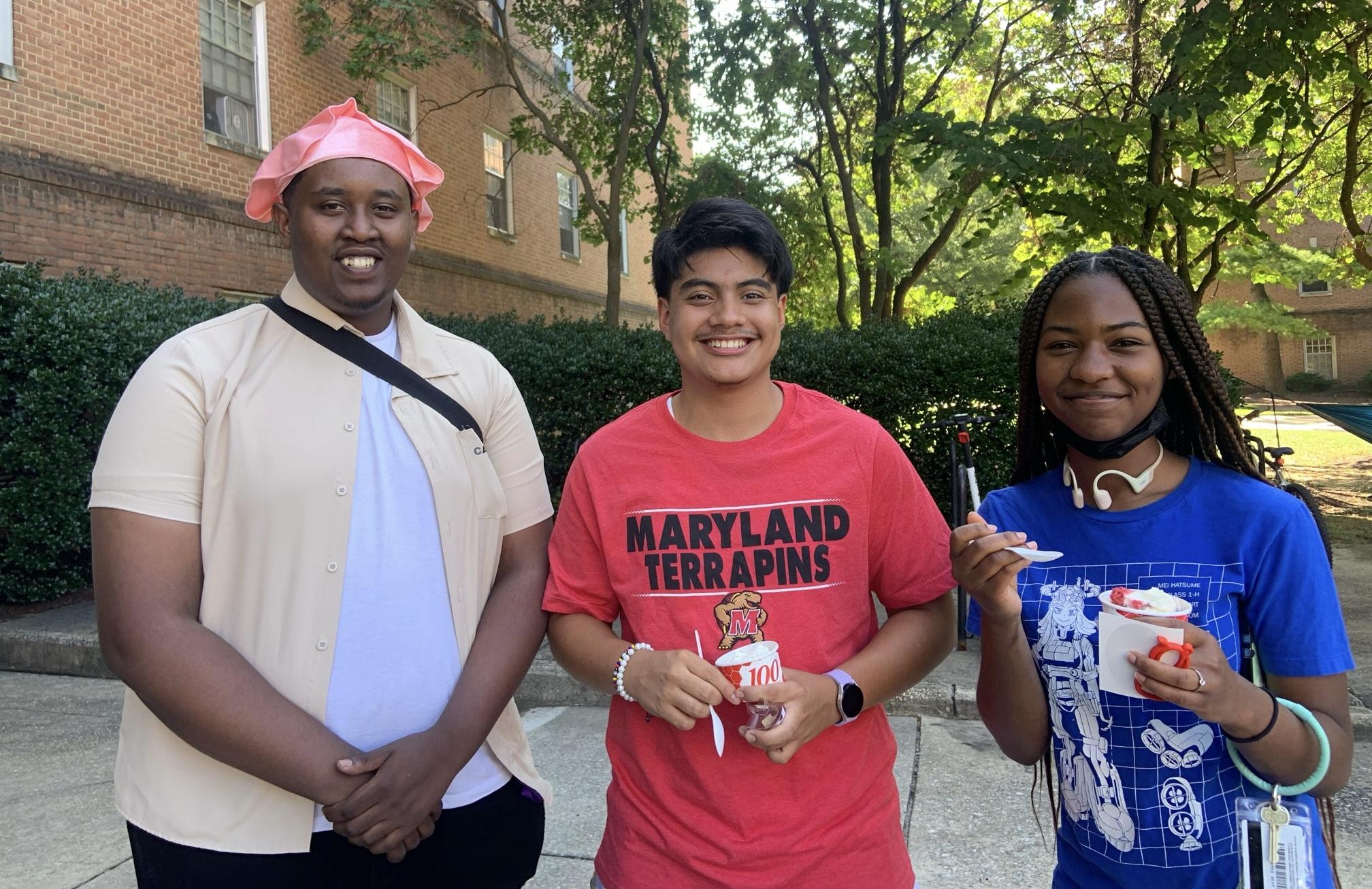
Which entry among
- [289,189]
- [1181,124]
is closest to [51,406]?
[289,189]

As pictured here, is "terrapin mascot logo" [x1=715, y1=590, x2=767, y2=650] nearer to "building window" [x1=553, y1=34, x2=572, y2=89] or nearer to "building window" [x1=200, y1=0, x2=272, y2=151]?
"building window" [x1=200, y1=0, x2=272, y2=151]

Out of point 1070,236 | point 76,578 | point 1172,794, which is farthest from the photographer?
point 1070,236

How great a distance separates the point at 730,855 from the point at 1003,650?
2.02ft

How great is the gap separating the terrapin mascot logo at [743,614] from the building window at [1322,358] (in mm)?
38645

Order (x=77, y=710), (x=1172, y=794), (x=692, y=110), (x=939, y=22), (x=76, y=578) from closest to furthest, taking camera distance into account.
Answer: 1. (x=1172, y=794)
2. (x=77, y=710)
3. (x=76, y=578)
4. (x=939, y=22)
5. (x=692, y=110)

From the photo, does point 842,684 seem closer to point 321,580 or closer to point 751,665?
point 751,665

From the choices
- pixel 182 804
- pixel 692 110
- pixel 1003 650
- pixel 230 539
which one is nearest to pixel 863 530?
pixel 1003 650

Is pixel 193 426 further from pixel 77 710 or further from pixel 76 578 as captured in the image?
pixel 76 578

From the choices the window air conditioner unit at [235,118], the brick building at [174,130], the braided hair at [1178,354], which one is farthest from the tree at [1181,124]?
the window air conditioner unit at [235,118]

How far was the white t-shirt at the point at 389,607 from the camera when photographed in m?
1.79

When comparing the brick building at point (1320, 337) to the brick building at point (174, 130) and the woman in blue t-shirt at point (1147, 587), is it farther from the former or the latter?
the woman in blue t-shirt at point (1147, 587)

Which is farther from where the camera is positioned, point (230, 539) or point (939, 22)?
point (939, 22)

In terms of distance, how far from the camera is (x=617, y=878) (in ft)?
5.98

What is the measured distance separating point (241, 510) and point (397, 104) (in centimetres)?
1485
